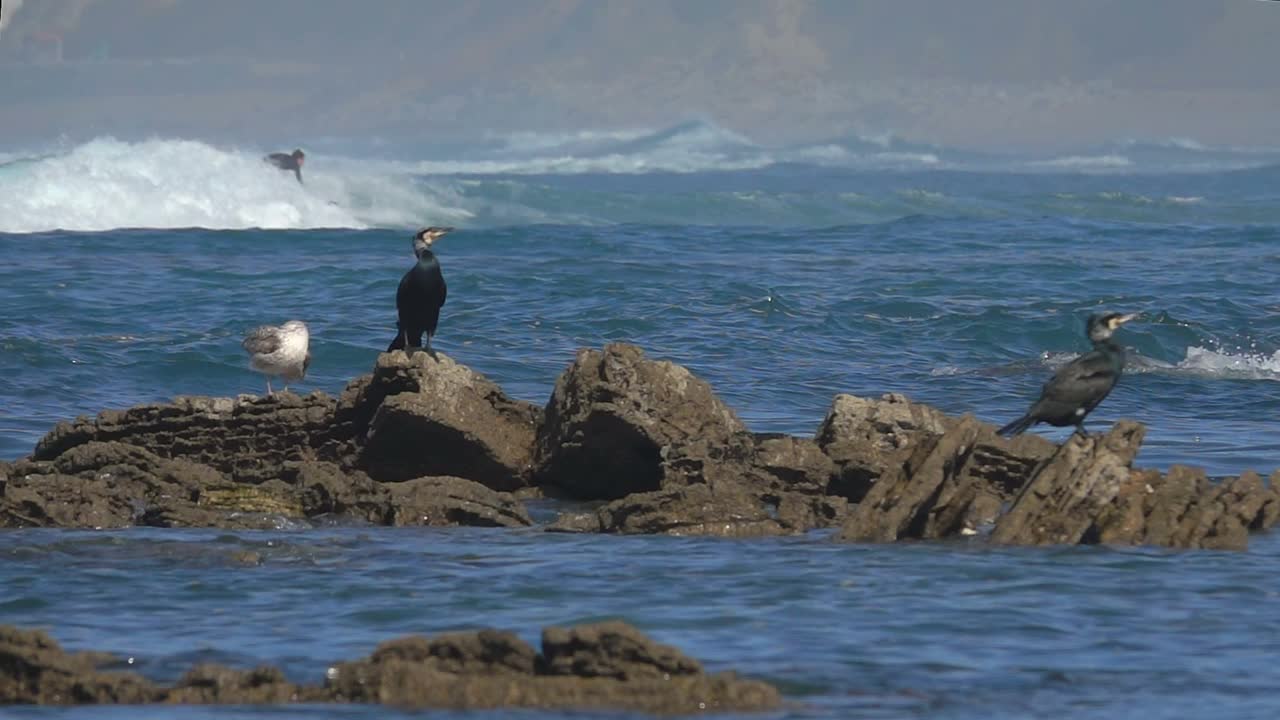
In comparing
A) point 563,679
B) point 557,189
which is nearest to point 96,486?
point 563,679

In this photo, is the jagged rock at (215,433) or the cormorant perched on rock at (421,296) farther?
the cormorant perched on rock at (421,296)

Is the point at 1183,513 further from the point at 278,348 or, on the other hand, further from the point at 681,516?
the point at 278,348

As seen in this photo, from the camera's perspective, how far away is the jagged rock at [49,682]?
23.2 feet

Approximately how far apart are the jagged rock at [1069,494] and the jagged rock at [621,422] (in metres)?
1.99

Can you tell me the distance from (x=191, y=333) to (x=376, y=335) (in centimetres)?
190

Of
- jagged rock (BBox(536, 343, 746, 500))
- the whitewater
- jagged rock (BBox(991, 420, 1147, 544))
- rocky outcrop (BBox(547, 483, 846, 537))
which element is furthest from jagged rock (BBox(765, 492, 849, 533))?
the whitewater

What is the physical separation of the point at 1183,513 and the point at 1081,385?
81cm

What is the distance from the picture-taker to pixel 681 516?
10906 mm

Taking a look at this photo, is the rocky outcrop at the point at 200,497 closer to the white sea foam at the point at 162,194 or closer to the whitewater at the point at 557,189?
the white sea foam at the point at 162,194

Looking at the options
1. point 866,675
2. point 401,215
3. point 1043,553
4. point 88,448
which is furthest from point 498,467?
point 401,215

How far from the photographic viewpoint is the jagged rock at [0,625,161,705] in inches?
278

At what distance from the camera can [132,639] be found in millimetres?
8242

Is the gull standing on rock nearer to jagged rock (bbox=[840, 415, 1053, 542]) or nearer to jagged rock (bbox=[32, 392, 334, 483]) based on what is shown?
jagged rock (bbox=[32, 392, 334, 483])

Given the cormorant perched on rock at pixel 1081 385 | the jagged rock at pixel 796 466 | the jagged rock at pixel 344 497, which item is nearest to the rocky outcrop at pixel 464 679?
the jagged rock at pixel 344 497
